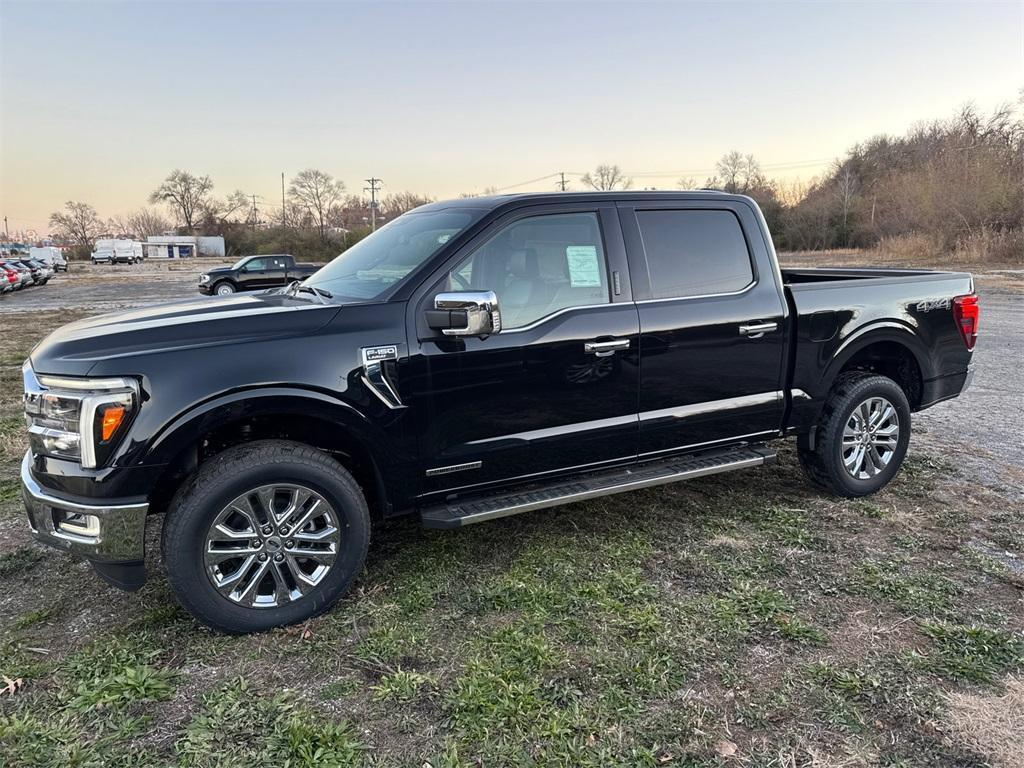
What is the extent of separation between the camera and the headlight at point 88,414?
2689 millimetres

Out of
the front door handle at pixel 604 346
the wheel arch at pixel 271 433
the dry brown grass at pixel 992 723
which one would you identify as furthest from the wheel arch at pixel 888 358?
the wheel arch at pixel 271 433

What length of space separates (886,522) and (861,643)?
58.1 inches

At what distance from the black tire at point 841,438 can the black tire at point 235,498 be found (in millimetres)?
2955

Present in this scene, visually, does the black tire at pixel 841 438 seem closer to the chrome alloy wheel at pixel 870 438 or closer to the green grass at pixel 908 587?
the chrome alloy wheel at pixel 870 438

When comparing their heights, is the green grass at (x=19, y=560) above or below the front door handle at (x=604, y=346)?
below

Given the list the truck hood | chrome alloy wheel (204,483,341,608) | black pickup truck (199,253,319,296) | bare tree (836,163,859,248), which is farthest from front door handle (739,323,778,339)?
bare tree (836,163,859,248)

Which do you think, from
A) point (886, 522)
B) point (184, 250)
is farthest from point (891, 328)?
point (184, 250)

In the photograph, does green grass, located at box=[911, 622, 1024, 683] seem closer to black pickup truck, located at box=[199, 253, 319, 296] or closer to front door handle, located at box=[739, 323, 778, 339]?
front door handle, located at box=[739, 323, 778, 339]

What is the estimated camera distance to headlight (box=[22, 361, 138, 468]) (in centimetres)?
269

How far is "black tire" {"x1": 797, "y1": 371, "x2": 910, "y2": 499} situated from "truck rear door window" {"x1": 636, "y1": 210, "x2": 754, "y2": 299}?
1.02m

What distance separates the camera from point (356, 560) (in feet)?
10.3

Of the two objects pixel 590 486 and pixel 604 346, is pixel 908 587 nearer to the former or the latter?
pixel 590 486

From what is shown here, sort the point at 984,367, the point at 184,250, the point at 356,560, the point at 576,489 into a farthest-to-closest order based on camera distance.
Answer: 1. the point at 184,250
2. the point at 984,367
3. the point at 576,489
4. the point at 356,560

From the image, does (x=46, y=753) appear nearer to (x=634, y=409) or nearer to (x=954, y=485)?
(x=634, y=409)
